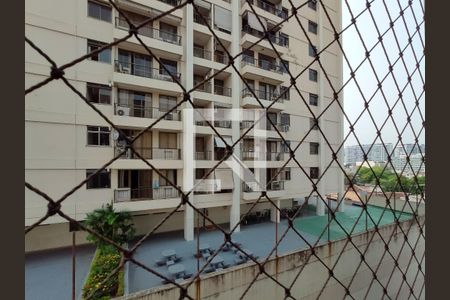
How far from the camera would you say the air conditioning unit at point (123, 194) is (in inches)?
154

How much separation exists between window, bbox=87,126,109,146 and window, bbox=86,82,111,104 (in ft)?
1.51

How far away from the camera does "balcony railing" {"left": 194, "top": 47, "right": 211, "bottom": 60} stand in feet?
16.3

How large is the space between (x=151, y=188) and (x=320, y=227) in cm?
348

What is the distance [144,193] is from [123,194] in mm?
385

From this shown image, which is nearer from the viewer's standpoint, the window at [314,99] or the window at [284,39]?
the window at [284,39]

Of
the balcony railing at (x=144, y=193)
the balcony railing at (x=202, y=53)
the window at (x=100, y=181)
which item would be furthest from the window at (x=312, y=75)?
the window at (x=100, y=181)


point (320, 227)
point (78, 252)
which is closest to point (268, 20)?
point (320, 227)

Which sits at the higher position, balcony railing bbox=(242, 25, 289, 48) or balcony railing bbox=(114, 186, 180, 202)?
balcony railing bbox=(242, 25, 289, 48)

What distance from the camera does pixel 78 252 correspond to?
12.3ft

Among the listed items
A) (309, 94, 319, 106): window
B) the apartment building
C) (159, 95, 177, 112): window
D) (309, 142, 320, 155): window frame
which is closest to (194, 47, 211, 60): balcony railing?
the apartment building

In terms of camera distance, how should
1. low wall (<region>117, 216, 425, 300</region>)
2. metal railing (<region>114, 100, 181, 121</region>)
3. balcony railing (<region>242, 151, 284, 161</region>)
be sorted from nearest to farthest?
low wall (<region>117, 216, 425, 300</region>), metal railing (<region>114, 100, 181, 121</region>), balcony railing (<region>242, 151, 284, 161</region>)

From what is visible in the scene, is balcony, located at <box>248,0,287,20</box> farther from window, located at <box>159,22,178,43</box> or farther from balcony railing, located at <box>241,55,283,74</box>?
window, located at <box>159,22,178,43</box>

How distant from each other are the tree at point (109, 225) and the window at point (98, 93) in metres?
1.76

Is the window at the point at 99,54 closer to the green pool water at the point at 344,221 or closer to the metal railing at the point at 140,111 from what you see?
the metal railing at the point at 140,111
